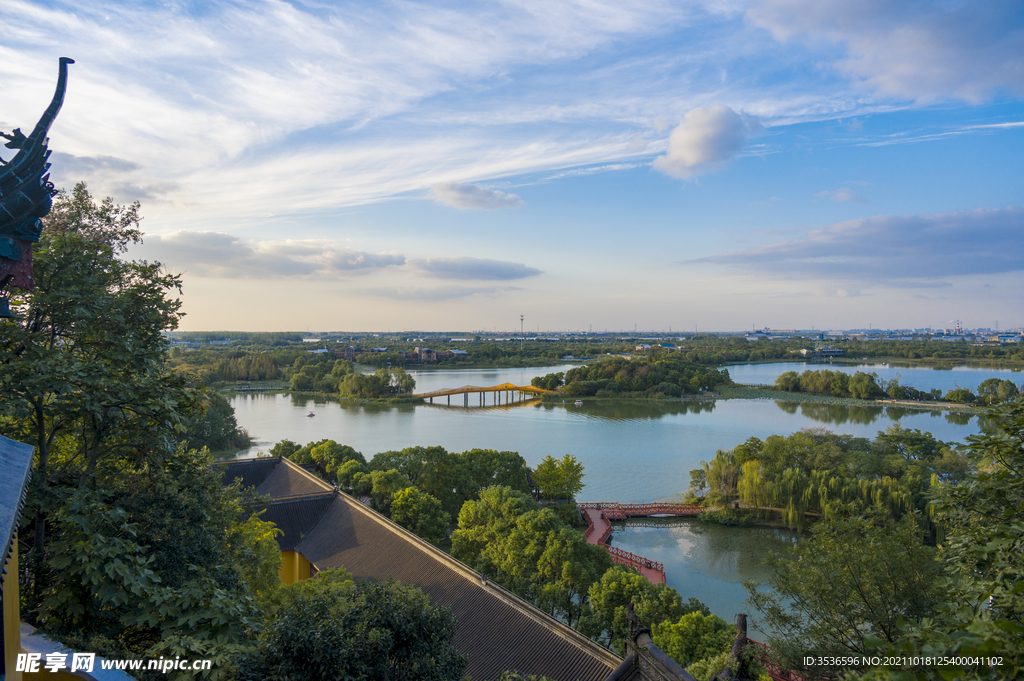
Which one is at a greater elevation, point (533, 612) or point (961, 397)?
point (533, 612)

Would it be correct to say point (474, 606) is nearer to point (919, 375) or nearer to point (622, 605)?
point (622, 605)

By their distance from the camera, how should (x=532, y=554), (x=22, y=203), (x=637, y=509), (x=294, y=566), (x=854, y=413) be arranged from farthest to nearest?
(x=854, y=413) < (x=637, y=509) < (x=294, y=566) < (x=532, y=554) < (x=22, y=203)

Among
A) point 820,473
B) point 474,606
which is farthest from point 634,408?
point 474,606

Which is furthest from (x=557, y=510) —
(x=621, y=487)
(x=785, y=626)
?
(x=785, y=626)

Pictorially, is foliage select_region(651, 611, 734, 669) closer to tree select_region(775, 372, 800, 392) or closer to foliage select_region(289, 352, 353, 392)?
foliage select_region(289, 352, 353, 392)

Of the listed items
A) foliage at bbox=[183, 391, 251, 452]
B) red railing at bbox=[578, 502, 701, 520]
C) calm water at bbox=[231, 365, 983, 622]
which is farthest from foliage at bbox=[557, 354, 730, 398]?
red railing at bbox=[578, 502, 701, 520]

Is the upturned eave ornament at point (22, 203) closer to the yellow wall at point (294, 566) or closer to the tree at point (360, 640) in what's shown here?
the tree at point (360, 640)

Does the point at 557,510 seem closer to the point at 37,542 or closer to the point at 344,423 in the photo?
the point at 37,542
